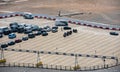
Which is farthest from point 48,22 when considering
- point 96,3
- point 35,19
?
point 96,3

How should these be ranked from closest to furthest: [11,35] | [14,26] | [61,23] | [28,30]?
[11,35] → [28,30] → [14,26] → [61,23]

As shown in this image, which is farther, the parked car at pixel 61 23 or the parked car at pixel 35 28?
the parked car at pixel 61 23

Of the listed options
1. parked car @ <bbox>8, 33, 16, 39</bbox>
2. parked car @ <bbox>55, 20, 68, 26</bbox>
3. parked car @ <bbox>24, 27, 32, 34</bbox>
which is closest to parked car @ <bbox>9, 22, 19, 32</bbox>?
parked car @ <bbox>24, 27, 32, 34</bbox>

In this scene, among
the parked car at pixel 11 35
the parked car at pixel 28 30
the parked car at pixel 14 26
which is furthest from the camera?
the parked car at pixel 14 26

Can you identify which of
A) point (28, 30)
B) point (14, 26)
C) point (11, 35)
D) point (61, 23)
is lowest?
point (11, 35)

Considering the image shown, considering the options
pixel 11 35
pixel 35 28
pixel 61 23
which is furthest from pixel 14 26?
pixel 61 23

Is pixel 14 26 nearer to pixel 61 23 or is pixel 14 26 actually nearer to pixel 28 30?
pixel 28 30

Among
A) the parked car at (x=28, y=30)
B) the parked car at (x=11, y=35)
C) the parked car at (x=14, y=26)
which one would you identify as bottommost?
the parked car at (x=11, y=35)

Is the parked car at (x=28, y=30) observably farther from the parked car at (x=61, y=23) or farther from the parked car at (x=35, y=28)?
the parked car at (x=61, y=23)

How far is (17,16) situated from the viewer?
58.3m

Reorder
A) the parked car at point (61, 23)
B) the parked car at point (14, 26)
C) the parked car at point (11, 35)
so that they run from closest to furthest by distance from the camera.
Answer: the parked car at point (11, 35) → the parked car at point (14, 26) → the parked car at point (61, 23)

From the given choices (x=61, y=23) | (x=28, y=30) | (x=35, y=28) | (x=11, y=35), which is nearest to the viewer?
(x=11, y=35)

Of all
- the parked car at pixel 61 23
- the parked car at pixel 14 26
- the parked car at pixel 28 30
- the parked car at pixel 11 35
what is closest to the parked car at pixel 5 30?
the parked car at pixel 14 26

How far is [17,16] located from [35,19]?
10.6 ft
